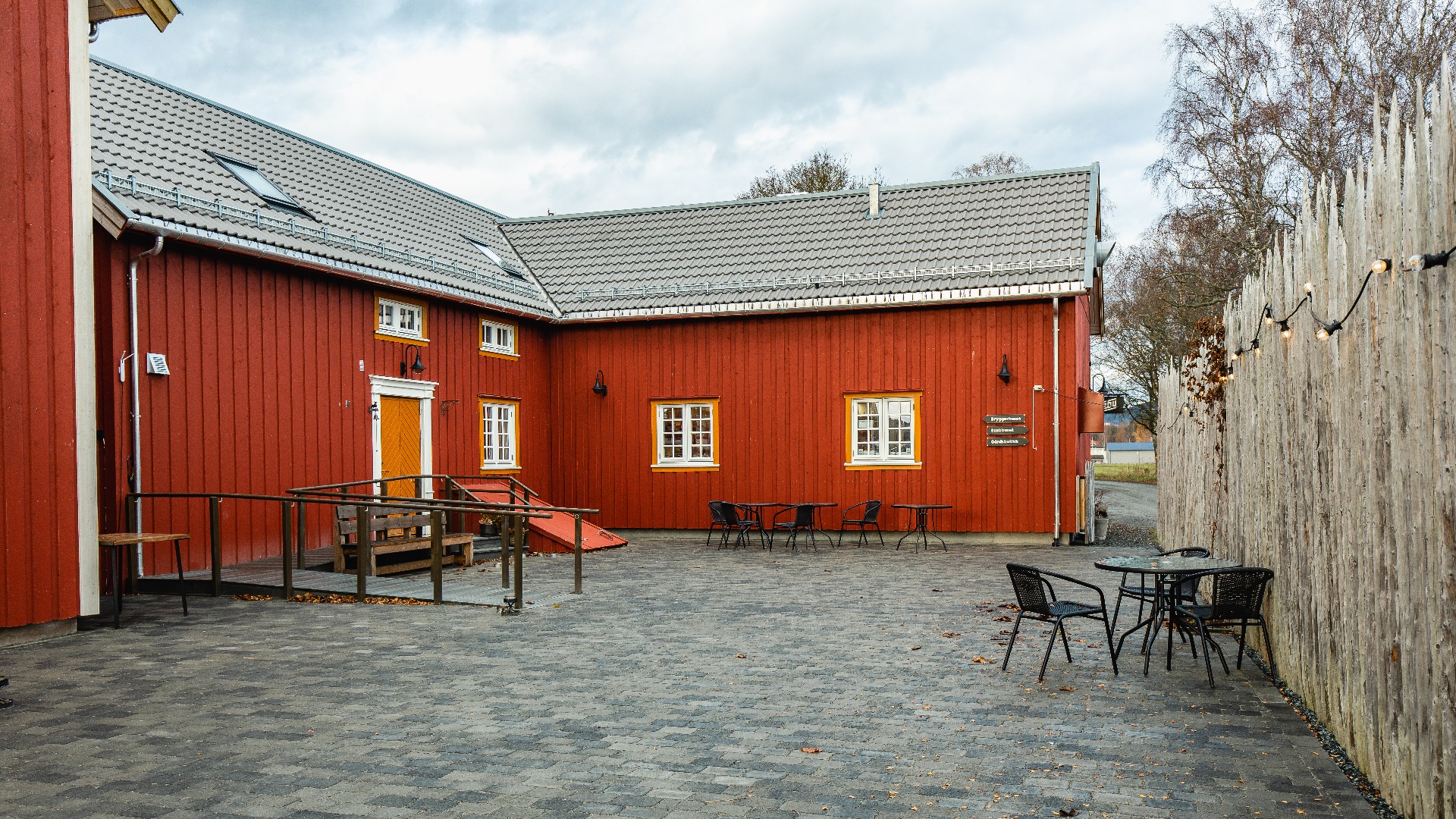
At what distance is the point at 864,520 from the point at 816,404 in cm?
249

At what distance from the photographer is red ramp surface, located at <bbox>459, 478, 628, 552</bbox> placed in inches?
574

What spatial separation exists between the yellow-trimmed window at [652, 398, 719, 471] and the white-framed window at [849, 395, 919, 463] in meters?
2.32

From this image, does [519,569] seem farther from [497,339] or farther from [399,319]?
[497,339]

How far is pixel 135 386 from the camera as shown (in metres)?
10.5

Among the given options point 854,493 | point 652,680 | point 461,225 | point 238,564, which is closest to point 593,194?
point 461,225

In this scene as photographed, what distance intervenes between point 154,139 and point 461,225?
6.83m

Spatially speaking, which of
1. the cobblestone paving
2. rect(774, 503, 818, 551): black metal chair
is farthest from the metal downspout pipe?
rect(774, 503, 818, 551): black metal chair

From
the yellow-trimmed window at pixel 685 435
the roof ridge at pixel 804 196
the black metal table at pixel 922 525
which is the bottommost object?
the black metal table at pixel 922 525

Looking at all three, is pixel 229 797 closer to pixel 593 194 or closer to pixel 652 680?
pixel 652 680

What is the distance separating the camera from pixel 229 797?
439 centimetres

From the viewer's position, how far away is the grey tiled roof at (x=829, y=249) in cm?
1625

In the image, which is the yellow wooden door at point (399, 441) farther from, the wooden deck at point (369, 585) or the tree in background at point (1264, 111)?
the tree in background at point (1264, 111)

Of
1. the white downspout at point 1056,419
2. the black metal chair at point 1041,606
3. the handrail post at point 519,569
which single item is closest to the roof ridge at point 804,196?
the white downspout at point 1056,419

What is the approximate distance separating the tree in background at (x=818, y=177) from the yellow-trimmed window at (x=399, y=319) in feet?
67.9
